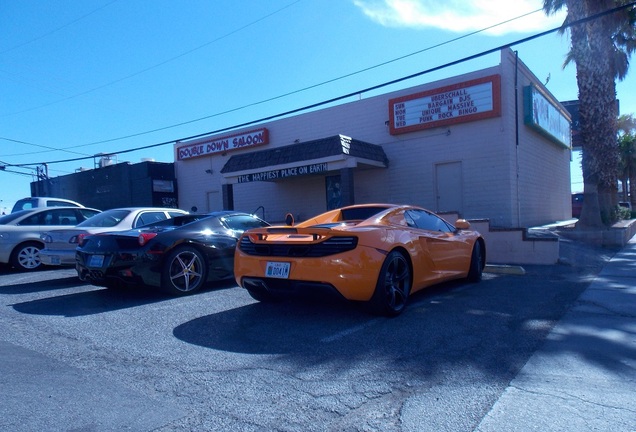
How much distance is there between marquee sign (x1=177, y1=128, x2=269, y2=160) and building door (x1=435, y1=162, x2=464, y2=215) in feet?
25.3

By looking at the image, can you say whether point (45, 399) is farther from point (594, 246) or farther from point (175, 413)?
Result: point (594, 246)

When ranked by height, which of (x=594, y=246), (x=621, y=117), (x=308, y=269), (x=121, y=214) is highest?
(x=621, y=117)

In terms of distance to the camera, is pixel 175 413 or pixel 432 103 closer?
pixel 175 413

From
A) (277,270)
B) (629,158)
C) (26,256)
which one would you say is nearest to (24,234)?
(26,256)

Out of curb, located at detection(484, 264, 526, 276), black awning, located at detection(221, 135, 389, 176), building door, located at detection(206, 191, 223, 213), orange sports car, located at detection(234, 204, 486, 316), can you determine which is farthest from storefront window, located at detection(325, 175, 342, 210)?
orange sports car, located at detection(234, 204, 486, 316)

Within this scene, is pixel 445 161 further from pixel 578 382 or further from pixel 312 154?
pixel 578 382

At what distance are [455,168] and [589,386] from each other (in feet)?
40.0

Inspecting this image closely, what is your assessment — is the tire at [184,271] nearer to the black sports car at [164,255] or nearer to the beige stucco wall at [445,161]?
the black sports car at [164,255]

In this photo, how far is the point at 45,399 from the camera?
3.38m

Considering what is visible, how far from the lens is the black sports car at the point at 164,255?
664 cm

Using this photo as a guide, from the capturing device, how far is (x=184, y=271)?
704 centimetres

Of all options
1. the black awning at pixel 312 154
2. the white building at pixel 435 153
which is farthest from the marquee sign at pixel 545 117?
the black awning at pixel 312 154

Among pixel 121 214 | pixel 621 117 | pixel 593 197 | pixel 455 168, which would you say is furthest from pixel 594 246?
Answer: pixel 621 117

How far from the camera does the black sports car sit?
664 centimetres
